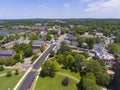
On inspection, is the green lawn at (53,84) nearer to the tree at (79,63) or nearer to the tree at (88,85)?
the tree at (88,85)

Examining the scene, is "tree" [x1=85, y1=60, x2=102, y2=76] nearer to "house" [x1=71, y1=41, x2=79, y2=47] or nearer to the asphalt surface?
the asphalt surface

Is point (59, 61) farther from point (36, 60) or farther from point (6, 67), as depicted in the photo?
point (6, 67)

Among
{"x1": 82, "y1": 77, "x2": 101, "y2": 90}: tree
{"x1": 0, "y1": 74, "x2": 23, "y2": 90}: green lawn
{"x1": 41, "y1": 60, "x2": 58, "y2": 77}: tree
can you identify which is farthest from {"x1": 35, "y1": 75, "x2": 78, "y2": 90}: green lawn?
{"x1": 0, "y1": 74, "x2": 23, "y2": 90}: green lawn

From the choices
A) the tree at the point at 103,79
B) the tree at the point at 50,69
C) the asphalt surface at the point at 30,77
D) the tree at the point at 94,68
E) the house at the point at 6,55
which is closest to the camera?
the asphalt surface at the point at 30,77

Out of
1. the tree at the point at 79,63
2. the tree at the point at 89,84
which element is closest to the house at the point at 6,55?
the tree at the point at 79,63

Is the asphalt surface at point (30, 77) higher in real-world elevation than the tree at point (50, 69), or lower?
lower

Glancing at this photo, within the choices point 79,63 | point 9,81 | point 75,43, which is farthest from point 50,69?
point 75,43
